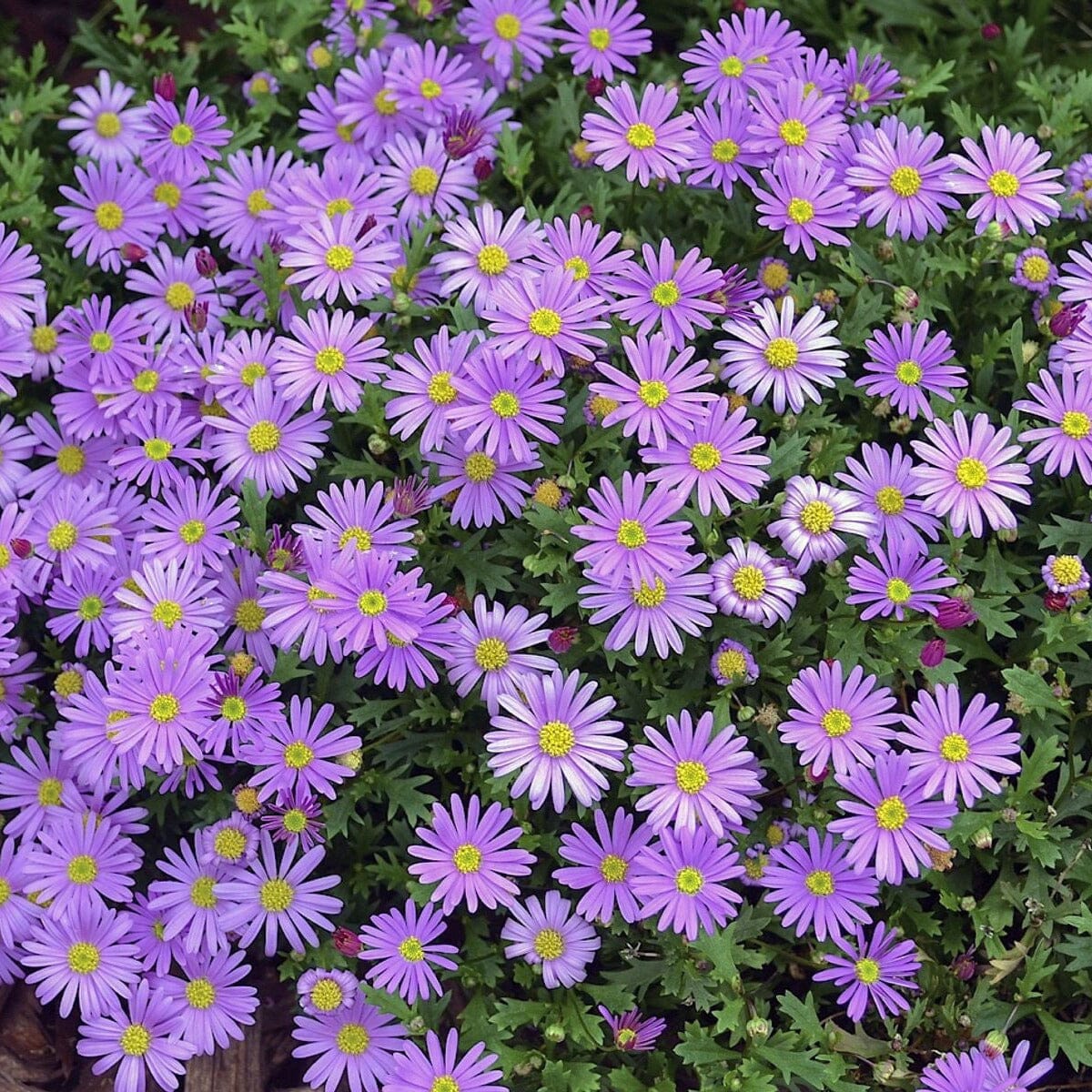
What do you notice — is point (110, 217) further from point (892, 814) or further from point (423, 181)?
point (892, 814)

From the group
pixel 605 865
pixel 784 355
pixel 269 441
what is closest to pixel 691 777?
pixel 605 865

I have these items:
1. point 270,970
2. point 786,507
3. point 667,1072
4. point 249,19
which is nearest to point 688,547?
point 786,507

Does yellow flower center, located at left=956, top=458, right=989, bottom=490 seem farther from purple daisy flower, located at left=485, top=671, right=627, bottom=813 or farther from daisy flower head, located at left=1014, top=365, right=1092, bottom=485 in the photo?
purple daisy flower, located at left=485, top=671, right=627, bottom=813

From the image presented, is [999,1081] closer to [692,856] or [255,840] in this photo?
[692,856]

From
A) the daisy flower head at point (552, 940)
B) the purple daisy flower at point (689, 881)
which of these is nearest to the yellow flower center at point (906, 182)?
the purple daisy flower at point (689, 881)

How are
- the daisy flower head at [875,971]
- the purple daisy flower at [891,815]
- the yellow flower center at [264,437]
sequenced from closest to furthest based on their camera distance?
1. the purple daisy flower at [891,815]
2. the daisy flower head at [875,971]
3. the yellow flower center at [264,437]

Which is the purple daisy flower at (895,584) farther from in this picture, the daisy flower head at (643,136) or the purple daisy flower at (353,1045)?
the purple daisy flower at (353,1045)

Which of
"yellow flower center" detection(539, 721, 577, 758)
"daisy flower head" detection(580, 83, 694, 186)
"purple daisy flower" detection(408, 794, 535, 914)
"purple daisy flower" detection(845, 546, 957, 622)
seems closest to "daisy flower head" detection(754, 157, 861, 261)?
"daisy flower head" detection(580, 83, 694, 186)
